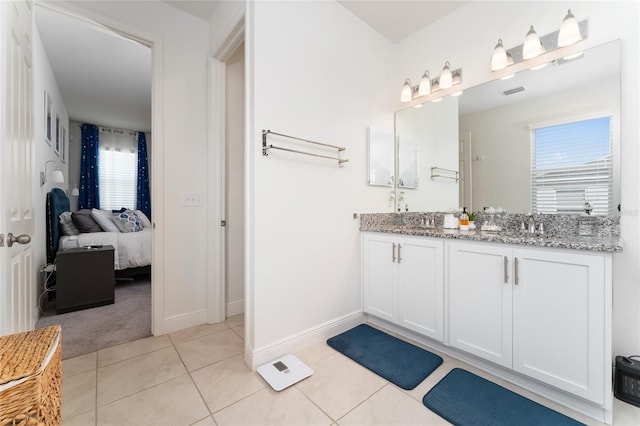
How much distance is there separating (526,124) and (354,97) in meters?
1.30

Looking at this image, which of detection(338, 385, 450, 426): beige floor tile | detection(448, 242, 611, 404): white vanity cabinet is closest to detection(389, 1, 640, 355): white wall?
detection(448, 242, 611, 404): white vanity cabinet

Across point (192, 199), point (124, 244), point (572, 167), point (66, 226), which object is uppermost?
point (572, 167)

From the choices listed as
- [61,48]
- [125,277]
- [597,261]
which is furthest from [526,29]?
[125,277]

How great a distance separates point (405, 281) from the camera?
202 cm

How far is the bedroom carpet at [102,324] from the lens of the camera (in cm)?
201

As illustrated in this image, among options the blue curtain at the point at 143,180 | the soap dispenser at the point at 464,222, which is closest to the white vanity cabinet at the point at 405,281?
the soap dispenser at the point at 464,222

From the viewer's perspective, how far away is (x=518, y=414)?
130cm

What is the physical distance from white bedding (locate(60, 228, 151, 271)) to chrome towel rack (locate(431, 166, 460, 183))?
3.65 m

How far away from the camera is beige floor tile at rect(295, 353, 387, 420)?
1385 millimetres

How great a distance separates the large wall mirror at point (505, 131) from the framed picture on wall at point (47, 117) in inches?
159

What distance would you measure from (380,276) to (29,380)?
6.51 ft

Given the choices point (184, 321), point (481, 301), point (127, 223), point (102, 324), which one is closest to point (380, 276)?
point (481, 301)

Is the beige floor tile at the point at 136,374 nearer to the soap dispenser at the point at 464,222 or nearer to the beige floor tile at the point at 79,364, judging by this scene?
the beige floor tile at the point at 79,364

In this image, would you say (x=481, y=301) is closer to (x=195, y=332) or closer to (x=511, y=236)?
(x=511, y=236)
